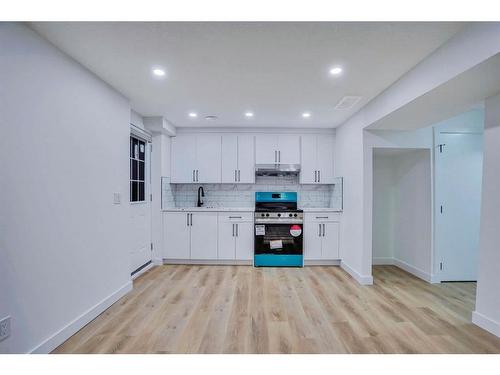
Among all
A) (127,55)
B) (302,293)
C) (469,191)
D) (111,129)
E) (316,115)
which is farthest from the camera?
(316,115)

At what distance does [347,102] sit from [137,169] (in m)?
3.19

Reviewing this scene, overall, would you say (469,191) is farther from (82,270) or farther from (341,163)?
(82,270)

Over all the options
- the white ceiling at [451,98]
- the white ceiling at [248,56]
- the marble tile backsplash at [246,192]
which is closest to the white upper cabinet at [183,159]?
the marble tile backsplash at [246,192]

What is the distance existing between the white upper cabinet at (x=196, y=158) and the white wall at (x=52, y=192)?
69.7 inches

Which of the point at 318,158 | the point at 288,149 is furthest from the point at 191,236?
the point at 318,158

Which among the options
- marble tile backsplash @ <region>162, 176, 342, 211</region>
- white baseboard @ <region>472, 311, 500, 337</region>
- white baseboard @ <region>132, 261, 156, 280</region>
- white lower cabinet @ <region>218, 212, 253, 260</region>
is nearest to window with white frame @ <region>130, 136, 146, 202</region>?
marble tile backsplash @ <region>162, 176, 342, 211</region>

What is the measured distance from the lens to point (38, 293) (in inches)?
72.2

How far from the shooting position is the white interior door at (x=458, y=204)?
3.54 m

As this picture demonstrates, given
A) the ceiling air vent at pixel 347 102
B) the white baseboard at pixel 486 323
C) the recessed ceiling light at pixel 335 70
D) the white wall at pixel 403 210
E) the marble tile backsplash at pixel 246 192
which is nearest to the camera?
the white baseboard at pixel 486 323

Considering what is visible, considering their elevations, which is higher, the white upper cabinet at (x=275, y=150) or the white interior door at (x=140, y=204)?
the white upper cabinet at (x=275, y=150)

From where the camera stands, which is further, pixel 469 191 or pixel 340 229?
pixel 340 229

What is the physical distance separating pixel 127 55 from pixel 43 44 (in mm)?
574

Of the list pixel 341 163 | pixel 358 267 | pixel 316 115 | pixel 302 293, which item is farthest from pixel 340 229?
pixel 316 115

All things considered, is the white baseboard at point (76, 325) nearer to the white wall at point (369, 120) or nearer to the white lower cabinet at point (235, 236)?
the white lower cabinet at point (235, 236)
